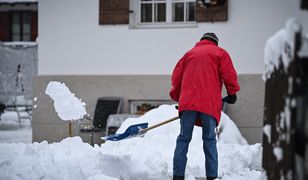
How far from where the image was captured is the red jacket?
16.8 ft

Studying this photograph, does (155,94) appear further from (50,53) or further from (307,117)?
(307,117)

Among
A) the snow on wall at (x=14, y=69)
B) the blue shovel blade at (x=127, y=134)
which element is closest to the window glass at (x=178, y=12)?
the blue shovel blade at (x=127, y=134)

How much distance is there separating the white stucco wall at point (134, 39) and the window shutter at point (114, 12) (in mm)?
123

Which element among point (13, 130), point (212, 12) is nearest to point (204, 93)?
point (212, 12)

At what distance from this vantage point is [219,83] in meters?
5.28

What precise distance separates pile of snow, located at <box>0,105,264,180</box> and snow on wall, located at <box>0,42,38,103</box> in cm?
977

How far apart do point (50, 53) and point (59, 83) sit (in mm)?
611

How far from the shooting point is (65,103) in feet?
30.2

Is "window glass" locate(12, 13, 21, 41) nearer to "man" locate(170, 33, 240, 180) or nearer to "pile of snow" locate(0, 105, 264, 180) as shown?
"pile of snow" locate(0, 105, 264, 180)

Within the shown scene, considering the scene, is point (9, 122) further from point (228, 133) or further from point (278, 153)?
point (278, 153)

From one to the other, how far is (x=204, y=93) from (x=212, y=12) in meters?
4.46

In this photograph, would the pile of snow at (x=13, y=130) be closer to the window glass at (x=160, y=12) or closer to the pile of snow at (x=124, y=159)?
the window glass at (x=160, y=12)

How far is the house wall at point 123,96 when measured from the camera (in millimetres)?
9344

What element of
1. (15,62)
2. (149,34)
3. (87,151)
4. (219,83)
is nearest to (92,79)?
(149,34)
